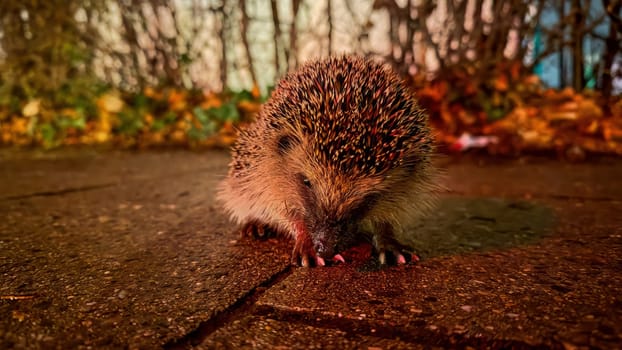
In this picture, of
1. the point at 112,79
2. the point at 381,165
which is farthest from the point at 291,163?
the point at 112,79

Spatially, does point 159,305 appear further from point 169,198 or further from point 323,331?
point 169,198

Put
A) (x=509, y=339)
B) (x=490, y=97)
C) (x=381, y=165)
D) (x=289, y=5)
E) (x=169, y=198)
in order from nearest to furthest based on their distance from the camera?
(x=509, y=339) < (x=381, y=165) < (x=169, y=198) < (x=490, y=97) < (x=289, y=5)

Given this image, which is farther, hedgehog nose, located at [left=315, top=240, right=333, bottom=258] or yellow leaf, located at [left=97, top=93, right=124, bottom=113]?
yellow leaf, located at [left=97, top=93, right=124, bottom=113]

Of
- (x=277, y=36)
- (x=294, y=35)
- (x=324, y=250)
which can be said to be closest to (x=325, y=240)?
(x=324, y=250)

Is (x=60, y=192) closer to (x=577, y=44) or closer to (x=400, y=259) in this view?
(x=400, y=259)

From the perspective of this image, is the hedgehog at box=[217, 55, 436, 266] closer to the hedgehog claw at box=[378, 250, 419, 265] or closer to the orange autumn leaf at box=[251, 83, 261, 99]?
the hedgehog claw at box=[378, 250, 419, 265]

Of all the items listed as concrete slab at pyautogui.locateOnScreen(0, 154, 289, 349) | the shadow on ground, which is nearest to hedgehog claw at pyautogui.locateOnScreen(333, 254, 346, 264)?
concrete slab at pyautogui.locateOnScreen(0, 154, 289, 349)

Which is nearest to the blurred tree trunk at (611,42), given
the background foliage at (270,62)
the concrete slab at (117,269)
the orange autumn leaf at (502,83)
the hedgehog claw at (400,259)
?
the background foliage at (270,62)

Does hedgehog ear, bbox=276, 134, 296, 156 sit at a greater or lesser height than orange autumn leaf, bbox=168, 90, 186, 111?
lesser
